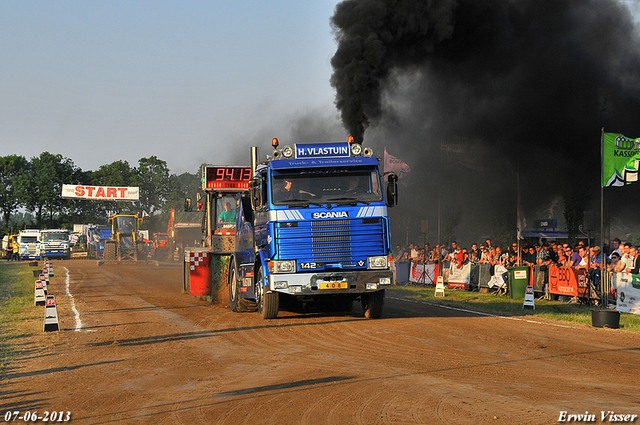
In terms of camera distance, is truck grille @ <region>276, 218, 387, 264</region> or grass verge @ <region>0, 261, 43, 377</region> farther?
truck grille @ <region>276, 218, 387, 264</region>

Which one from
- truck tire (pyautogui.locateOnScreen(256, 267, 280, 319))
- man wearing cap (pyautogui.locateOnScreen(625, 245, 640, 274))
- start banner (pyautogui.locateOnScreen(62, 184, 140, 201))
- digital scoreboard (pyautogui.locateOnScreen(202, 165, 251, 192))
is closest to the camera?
truck tire (pyautogui.locateOnScreen(256, 267, 280, 319))

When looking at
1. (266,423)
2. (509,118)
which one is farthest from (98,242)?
(266,423)

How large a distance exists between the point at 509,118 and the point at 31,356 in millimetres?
28589

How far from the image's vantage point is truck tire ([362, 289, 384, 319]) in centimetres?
1302

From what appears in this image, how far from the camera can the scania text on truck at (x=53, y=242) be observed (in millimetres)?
54312

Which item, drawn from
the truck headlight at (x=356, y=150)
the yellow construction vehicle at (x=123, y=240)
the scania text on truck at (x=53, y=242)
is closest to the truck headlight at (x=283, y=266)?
the truck headlight at (x=356, y=150)

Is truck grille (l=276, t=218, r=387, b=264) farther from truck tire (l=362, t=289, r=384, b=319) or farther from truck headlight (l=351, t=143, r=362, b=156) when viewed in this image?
truck headlight (l=351, t=143, r=362, b=156)

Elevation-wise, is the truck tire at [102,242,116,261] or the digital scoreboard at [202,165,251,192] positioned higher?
the digital scoreboard at [202,165,251,192]

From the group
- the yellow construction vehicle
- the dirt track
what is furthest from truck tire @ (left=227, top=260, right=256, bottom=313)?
the yellow construction vehicle

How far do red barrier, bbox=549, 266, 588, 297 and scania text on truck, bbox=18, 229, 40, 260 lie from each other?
4919cm

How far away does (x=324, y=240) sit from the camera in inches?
475

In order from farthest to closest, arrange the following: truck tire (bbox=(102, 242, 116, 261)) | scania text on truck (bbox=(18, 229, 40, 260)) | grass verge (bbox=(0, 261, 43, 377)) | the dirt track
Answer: scania text on truck (bbox=(18, 229, 40, 260))
truck tire (bbox=(102, 242, 116, 261))
grass verge (bbox=(0, 261, 43, 377))
the dirt track

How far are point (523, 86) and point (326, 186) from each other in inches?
901

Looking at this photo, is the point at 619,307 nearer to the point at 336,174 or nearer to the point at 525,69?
the point at 336,174
